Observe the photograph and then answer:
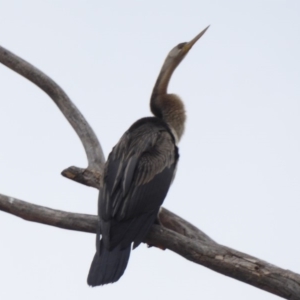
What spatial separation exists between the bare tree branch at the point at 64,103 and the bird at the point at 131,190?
22 centimetres

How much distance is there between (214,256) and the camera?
4.50 metres

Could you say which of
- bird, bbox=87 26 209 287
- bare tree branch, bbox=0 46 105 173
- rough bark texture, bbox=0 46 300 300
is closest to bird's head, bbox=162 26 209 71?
bird, bbox=87 26 209 287

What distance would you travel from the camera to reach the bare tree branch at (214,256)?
4.43 metres

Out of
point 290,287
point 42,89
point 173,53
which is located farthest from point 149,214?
point 173,53

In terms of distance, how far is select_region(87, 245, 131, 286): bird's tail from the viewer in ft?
15.7

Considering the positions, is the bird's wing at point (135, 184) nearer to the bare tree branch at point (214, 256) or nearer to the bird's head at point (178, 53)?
the bare tree branch at point (214, 256)

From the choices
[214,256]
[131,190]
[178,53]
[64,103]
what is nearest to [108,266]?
[131,190]

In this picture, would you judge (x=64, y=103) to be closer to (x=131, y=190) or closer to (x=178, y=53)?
(x=131, y=190)

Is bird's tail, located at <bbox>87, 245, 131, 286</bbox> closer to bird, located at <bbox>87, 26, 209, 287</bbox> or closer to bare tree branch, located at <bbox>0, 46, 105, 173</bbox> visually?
bird, located at <bbox>87, 26, 209, 287</bbox>

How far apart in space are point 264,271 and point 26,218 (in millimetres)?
1440

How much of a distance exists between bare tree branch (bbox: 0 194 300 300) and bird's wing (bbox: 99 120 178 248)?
0.26 meters

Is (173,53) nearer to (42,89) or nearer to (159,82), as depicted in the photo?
(159,82)

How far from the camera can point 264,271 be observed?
4.44 metres

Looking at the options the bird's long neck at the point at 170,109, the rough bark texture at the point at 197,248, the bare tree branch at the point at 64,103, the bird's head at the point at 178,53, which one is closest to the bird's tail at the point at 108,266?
the rough bark texture at the point at 197,248
